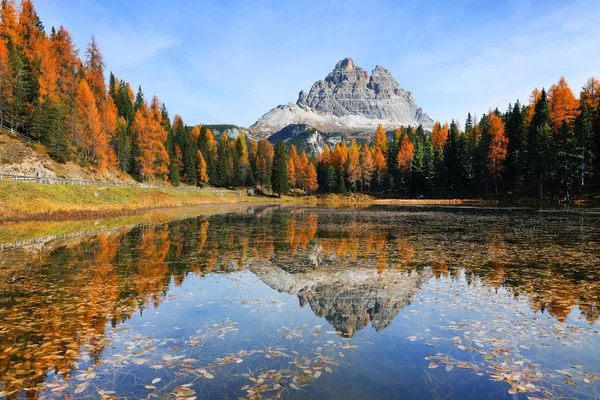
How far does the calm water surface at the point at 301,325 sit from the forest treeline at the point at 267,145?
5860 centimetres

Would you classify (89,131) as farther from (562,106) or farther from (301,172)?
(562,106)

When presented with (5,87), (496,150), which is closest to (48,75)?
(5,87)

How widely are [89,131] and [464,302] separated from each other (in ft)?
250

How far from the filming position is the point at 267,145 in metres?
124

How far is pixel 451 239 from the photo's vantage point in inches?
948

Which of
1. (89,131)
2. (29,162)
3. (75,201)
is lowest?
(75,201)

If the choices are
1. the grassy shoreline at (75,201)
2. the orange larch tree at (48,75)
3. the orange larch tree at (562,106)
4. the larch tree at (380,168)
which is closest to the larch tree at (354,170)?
the larch tree at (380,168)

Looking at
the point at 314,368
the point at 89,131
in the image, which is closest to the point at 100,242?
the point at 314,368

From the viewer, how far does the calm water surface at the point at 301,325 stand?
610cm

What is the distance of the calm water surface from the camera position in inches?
240

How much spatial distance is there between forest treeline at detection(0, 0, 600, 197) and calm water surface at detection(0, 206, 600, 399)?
58.6m

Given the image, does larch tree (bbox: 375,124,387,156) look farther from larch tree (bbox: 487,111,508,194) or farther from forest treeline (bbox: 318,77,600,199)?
larch tree (bbox: 487,111,508,194)

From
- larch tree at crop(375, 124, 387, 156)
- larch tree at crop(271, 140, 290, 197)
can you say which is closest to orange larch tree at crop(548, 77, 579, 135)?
larch tree at crop(375, 124, 387, 156)

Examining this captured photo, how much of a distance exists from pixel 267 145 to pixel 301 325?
388ft
